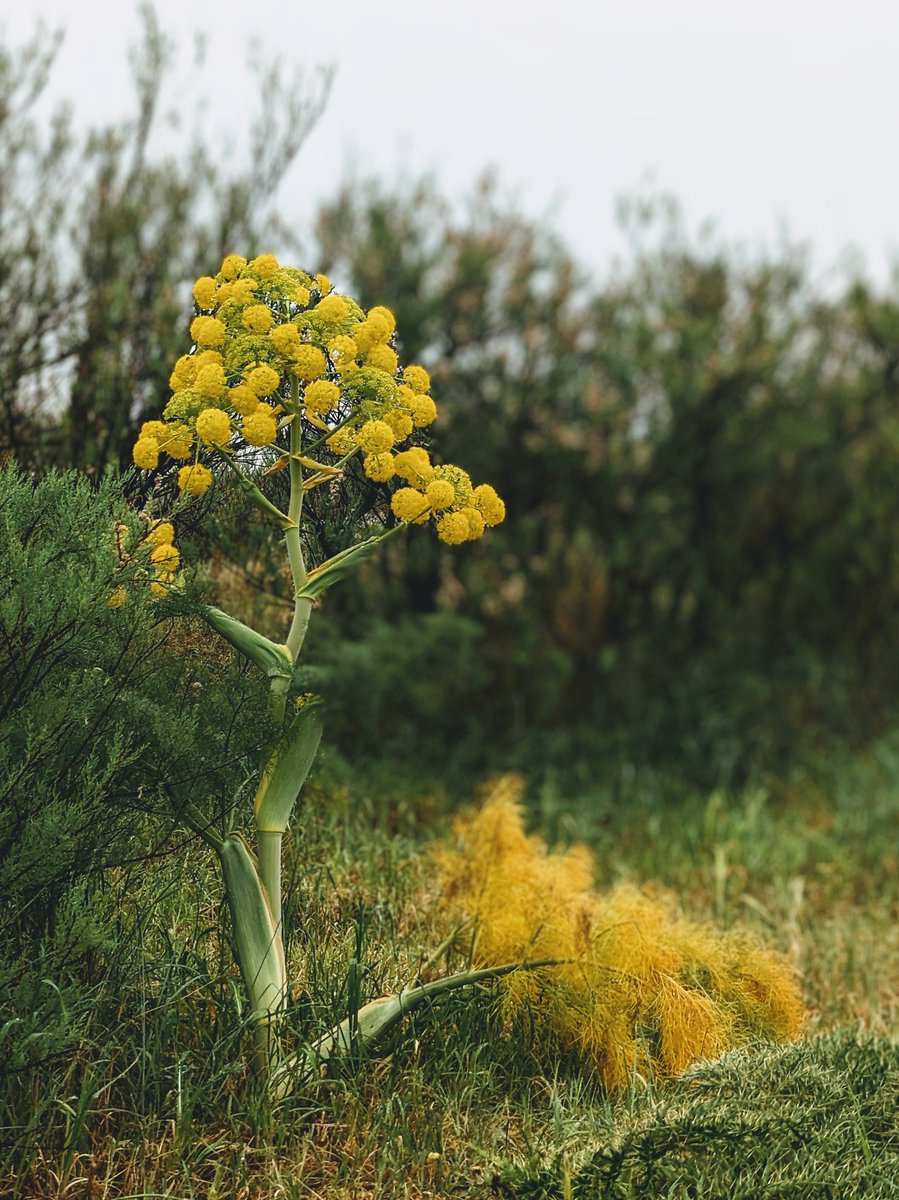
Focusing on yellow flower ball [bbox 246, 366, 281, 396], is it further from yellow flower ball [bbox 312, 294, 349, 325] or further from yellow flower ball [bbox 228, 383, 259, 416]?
yellow flower ball [bbox 312, 294, 349, 325]

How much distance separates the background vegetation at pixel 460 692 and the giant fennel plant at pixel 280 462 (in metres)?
0.09

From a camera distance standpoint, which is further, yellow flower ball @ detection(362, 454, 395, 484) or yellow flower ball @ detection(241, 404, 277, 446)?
yellow flower ball @ detection(362, 454, 395, 484)

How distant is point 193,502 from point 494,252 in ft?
14.5

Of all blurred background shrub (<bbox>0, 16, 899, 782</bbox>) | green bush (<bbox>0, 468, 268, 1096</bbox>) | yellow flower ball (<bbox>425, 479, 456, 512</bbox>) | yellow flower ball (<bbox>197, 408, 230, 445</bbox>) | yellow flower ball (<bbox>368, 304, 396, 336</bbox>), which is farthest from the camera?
blurred background shrub (<bbox>0, 16, 899, 782</bbox>)

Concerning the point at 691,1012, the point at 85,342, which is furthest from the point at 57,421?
the point at 691,1012

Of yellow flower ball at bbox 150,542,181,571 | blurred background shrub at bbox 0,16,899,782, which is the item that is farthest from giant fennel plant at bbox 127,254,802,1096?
blurred background shrub at bbox 0,16,899,782

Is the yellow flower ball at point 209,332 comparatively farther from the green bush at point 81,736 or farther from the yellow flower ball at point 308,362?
the green bush at point 81,736

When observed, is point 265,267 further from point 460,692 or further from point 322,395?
point 460,692

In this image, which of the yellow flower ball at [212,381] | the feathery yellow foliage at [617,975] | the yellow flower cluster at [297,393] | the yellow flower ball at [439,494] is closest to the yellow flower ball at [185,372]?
the yellow flower cluster at [297,393]

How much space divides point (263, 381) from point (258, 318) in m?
0.17

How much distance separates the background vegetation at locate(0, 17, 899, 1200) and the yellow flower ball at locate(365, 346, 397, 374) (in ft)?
1.88

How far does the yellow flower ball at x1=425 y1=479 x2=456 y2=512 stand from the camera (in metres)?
2.71

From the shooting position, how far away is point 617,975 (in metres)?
3.20

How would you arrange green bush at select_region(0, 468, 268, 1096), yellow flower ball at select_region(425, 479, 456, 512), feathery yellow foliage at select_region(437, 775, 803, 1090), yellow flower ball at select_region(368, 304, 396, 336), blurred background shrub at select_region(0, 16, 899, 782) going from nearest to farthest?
1. green bush at select_region(0, 468, 268, 1096)
2. yellow flower ball at select_region(425, 479, 456, 512)
3. yellow flower ball at select_region(368, 304, 396, 336)
4. feathery yellow foliage at select_region(437, 775, 803, 1090)
5. blurred background shrub at select_region(0, 16, 899, 782)
